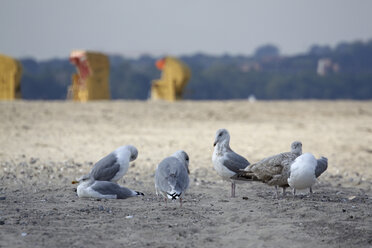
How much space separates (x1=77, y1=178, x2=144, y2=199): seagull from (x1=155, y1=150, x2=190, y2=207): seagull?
1.95 ft

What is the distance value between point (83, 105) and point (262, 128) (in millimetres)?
5763

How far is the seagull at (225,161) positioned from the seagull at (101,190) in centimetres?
120

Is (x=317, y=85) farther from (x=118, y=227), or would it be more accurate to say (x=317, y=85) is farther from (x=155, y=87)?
(x=118, y=227)

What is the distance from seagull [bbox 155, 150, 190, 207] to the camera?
6.49 m

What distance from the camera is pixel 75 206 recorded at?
6.69 m

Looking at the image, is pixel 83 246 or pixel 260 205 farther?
pixel 260 205

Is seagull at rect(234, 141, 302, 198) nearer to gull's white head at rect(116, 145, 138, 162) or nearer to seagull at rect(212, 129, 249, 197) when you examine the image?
seagull at rect(212, 129, 249, 197)

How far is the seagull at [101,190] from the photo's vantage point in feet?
23.3

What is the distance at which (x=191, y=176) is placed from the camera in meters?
9.59

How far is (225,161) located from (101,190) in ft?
5.18

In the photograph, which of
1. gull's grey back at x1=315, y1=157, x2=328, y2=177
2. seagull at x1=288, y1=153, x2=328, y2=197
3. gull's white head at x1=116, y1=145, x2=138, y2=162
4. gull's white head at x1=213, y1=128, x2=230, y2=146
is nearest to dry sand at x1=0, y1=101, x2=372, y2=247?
seagull at x1=288, y1=153, x2=328, y2=197

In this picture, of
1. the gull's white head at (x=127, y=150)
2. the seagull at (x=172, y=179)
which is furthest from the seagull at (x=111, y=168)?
the seagull at (x=172, y=179)

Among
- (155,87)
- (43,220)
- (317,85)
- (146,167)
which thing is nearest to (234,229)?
(43,220)

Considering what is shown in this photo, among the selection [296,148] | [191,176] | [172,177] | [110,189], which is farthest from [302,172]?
[191,176]
